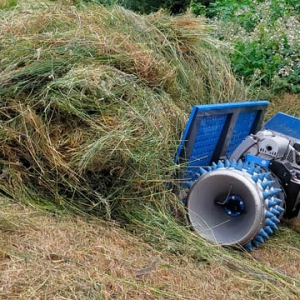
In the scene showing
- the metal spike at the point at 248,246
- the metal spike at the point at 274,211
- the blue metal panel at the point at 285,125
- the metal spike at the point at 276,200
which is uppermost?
the blue metal panel at the point at 285,125

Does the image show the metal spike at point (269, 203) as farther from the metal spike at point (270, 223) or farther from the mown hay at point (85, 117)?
the mown hay at point (85, 117)

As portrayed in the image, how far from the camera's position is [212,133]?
408cm

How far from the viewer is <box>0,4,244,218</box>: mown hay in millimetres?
3617

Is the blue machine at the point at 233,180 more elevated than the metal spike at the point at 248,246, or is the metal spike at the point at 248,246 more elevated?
the blue machine at the point at 233,180

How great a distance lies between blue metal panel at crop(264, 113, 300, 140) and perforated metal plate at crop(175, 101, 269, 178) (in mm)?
175

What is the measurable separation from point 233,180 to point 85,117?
39.4 inches

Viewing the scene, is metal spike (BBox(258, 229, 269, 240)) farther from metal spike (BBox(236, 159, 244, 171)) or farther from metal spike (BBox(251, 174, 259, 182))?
metal spike (BBox(236, 159, 244, 171))

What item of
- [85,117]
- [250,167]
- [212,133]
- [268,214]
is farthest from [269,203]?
[85,117]

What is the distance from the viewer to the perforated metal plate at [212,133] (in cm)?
379

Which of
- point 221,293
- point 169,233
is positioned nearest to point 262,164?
point 169,233

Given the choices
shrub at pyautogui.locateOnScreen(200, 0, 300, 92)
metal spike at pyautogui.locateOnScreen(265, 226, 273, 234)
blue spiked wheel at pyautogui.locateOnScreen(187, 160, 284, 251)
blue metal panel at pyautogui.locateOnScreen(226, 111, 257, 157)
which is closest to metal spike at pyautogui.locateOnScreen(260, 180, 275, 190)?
blue spiked wheel at pyautogui.locateOnScreen(187, 160, 284, 251)

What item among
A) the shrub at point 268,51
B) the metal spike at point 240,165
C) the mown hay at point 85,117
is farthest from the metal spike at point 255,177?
the shrub at point 268,51

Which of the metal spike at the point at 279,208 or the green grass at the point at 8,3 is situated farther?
the green grass at the point at 8,3

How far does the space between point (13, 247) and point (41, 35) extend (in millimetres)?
1832
